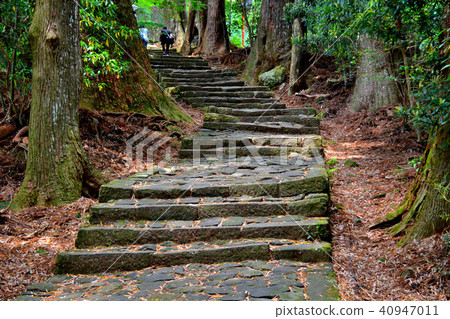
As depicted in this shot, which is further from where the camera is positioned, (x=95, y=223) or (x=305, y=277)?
(x=95, y=223)

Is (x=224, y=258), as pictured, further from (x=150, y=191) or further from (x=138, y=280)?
(x=150, y=191)

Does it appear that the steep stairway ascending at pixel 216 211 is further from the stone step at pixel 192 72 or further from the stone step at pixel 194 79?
the stone step at pixel 192 72

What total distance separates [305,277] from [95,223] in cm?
258

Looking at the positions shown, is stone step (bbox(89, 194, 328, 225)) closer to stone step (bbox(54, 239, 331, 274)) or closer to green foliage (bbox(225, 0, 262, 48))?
stone step (bbox(54, 239, 331, 274))

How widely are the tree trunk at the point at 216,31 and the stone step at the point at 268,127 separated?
389 inches

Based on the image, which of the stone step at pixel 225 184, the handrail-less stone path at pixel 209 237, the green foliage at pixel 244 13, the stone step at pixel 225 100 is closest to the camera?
the handrail-less stone path at pixel 209 237

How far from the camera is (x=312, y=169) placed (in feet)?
17.9

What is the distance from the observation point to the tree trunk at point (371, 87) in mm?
9523

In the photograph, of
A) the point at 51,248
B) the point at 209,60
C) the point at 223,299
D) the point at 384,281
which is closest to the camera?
the point at 223,299

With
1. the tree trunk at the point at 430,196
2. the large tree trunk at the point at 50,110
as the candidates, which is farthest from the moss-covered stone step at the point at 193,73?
the tree trunk at the point at 430,196

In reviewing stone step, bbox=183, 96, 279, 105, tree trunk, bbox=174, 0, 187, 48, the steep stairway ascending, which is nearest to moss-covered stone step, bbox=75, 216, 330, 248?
the steep stairway ascending

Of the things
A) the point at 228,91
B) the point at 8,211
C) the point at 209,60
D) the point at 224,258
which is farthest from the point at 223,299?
the point at 209,60

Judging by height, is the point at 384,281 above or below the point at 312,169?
below

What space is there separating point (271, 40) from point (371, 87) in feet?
15.4
